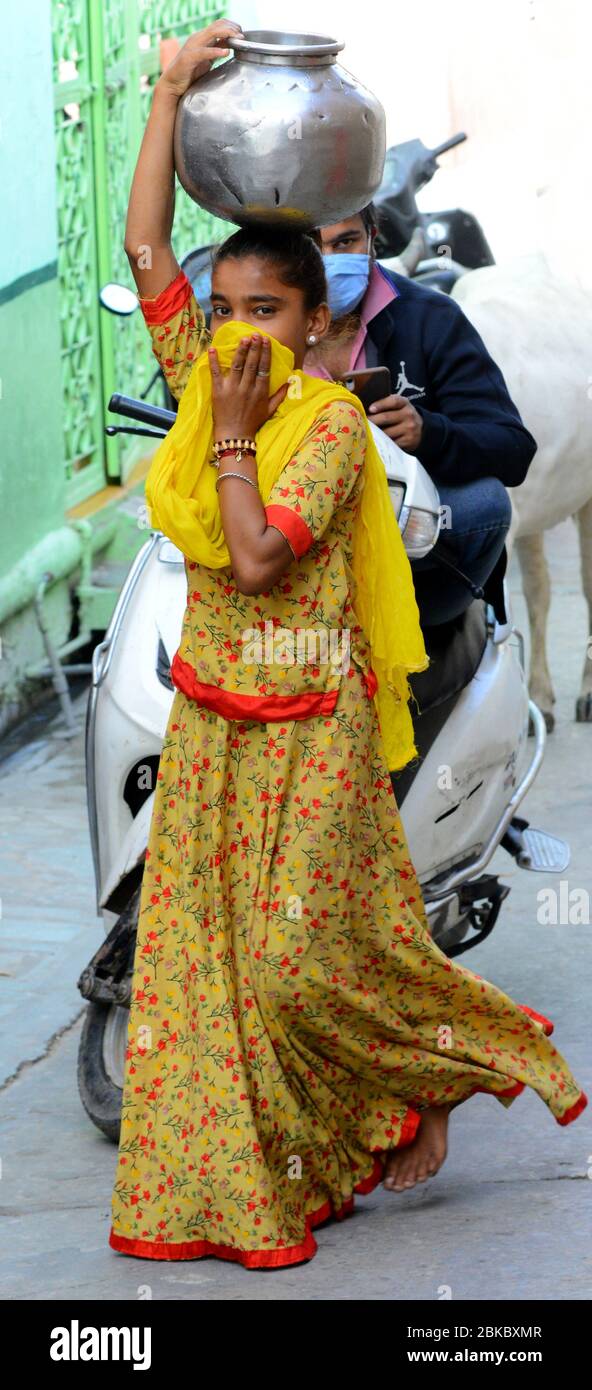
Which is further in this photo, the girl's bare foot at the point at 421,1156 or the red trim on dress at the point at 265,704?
the girl's bare foot at the point at 421,1156

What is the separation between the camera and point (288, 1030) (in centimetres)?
305

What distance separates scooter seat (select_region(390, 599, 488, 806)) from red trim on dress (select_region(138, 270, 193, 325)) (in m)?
0.88

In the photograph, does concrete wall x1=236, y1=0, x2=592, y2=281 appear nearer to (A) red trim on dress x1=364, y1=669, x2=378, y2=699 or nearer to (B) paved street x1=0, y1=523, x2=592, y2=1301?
(B) paved street x1=0, y1=523, x2=592, y2=1301

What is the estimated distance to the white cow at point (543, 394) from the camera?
6566 millimetres

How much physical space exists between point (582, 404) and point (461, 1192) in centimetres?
392

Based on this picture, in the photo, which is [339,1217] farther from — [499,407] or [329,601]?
[499,407]

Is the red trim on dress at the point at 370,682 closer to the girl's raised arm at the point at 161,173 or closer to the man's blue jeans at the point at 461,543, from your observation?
the man's blue jeans at the point at 461,543

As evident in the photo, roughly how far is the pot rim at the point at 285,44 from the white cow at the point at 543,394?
Result: 10.8 ft

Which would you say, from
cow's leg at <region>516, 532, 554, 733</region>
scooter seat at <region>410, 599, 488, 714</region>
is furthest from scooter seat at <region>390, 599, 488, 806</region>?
cow's leg at <region>516, 532, 554, 733</region>

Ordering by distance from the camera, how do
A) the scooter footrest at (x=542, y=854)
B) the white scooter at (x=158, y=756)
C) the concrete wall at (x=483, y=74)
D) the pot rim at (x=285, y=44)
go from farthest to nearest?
the concrete wall at (x=483, y=74), the scooter footrest at (x=542, y=854), the white scooter at (x=158, y=756), the pot rim at (x=285, y=44)

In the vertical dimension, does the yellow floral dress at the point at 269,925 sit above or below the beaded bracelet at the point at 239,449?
below

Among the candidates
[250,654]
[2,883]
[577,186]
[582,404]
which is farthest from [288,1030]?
[577,186]

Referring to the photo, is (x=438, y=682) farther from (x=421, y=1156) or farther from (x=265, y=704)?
(x=421, y=1156)

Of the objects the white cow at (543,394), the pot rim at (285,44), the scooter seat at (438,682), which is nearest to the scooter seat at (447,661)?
the scooter seat at (438,682)
